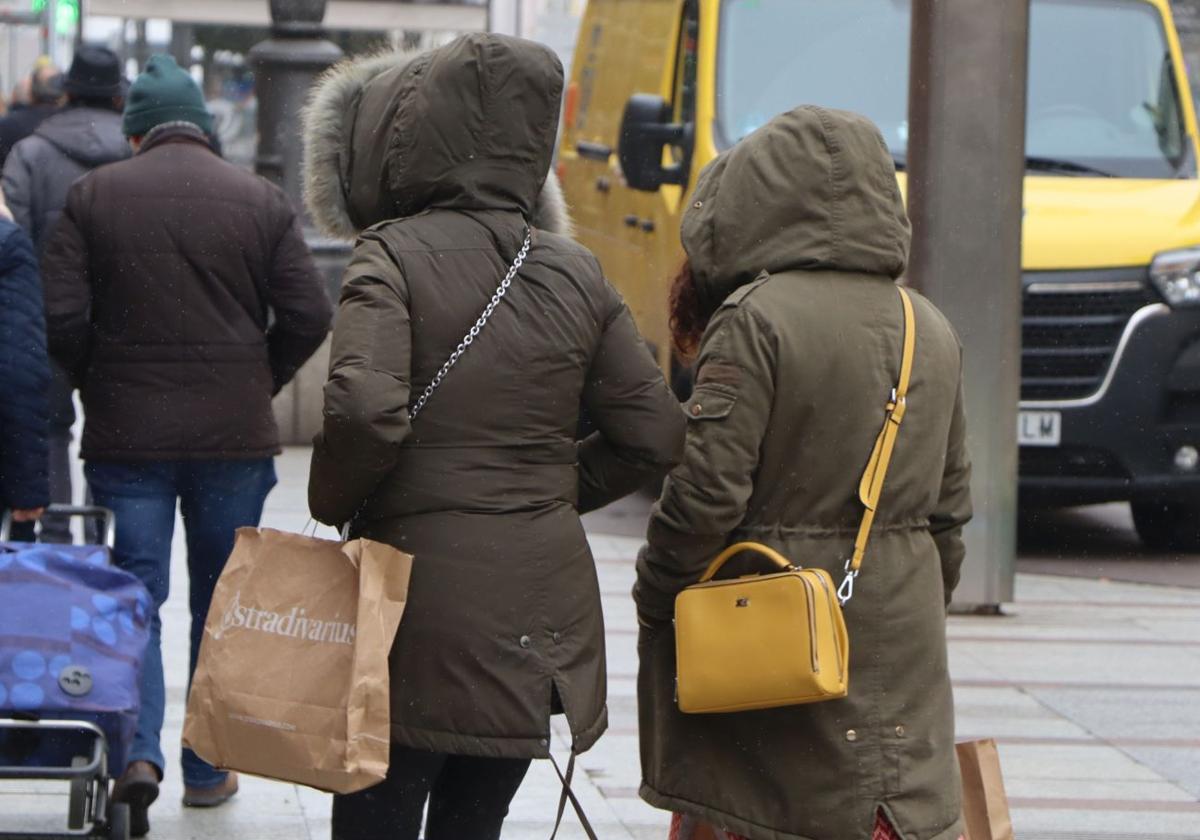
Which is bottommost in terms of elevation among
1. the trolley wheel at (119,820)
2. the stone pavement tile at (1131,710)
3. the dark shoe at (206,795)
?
the stone pavement tile at (1131,710)

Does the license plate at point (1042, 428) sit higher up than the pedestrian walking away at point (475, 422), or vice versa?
the pedestrian walking away at point (475, 422)

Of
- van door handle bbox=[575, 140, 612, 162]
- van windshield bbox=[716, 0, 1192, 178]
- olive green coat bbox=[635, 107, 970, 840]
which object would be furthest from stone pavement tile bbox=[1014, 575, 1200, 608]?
olive green coat bbox=[635, 107, 970, 840]

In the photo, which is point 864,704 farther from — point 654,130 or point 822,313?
point 654,130

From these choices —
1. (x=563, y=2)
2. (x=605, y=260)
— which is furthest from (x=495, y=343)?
(x=563, y=2)

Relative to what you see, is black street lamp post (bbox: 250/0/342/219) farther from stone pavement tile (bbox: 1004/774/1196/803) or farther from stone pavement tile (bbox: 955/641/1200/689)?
stone pavement tile (bbox: 1004/774/1196/803)

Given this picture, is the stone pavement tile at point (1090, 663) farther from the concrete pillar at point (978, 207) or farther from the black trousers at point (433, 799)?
the black trousers at point (433, 799)

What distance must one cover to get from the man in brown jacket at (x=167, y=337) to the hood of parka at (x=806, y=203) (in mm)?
1776

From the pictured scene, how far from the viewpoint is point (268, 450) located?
5.06 metres

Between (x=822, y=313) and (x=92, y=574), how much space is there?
70.0 inches

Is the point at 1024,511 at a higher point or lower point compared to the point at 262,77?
lower

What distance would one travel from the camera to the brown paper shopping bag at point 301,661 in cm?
326

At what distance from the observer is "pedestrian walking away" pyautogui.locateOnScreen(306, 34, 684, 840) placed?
333 centimetres

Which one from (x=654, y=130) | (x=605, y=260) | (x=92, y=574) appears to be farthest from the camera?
(x=605, y=260)

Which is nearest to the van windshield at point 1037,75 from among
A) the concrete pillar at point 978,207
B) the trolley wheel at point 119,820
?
the concrete pillar at point 978,207
